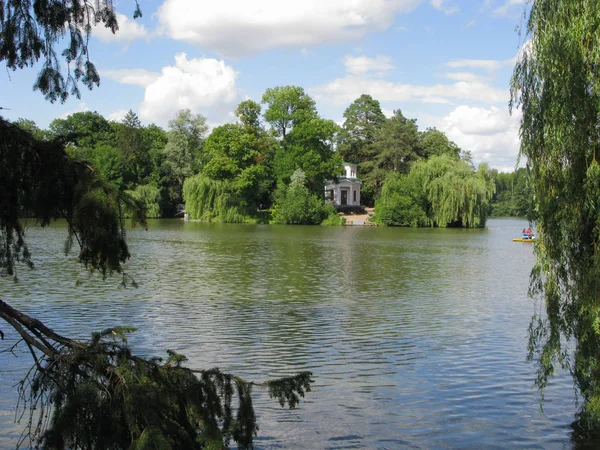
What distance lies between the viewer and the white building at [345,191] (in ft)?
256

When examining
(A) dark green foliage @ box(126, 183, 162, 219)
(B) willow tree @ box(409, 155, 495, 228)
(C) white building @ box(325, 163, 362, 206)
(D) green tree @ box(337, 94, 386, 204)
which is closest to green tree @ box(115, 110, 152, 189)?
(A) dark green foliage @ box(126, 183, 162, 219)

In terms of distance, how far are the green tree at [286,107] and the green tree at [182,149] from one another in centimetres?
985

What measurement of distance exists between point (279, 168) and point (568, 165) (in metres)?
61.0

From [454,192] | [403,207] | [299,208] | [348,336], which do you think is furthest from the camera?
[299,208]

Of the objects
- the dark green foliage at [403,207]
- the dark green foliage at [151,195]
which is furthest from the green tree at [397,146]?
the dark green foliage at [151,195]

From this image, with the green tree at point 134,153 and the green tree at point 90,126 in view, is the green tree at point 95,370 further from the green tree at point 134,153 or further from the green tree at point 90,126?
the green tree at point 90,126

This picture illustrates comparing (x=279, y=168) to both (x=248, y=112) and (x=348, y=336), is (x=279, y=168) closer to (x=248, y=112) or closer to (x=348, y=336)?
(x=248, y=112)

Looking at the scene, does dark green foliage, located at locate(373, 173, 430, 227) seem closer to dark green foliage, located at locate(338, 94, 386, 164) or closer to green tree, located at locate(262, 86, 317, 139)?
green tree, located at locate(262, 86, 317, 139)

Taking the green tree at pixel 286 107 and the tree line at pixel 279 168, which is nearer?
the tree line at pixel 279 168

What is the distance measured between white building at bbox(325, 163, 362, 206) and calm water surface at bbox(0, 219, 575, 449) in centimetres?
5237

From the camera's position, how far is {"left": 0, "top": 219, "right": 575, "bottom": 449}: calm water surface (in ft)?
24.8

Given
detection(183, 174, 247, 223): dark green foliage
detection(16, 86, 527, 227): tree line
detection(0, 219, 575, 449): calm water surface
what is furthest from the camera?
detection(183, 174, 247, 223): dark green foliage

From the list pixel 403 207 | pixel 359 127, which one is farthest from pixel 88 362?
pixel 359 127

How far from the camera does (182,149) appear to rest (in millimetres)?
73062
